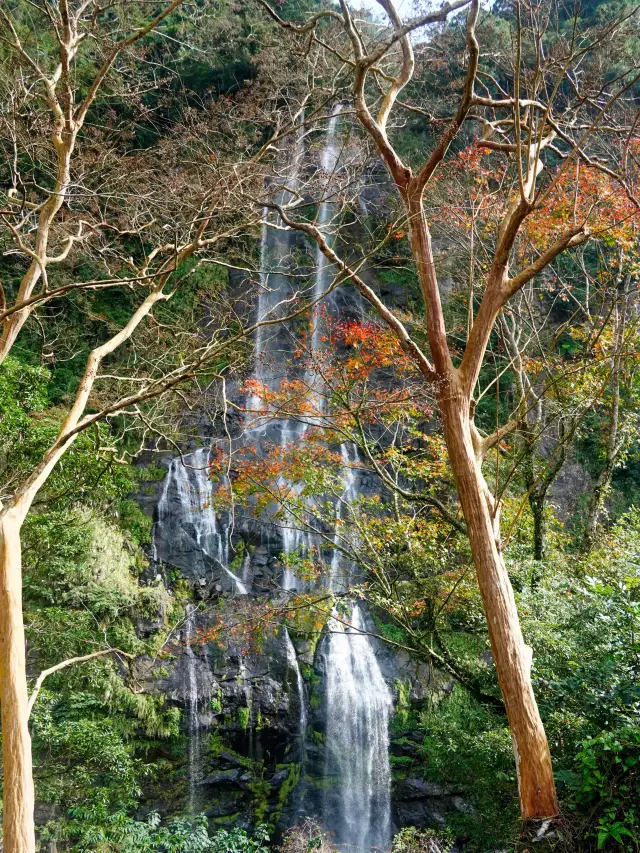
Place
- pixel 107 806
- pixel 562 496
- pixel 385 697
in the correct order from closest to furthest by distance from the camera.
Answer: pixel 107 806 < pixel 385 697 < pixel 562 496

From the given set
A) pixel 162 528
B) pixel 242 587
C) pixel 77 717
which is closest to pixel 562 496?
pixel 242 587

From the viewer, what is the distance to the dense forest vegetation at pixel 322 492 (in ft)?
15.0

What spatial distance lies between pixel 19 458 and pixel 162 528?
434 cm

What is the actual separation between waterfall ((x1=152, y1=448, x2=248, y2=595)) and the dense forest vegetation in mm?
57

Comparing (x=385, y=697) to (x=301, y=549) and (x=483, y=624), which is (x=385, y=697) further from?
(x=483, y=624)

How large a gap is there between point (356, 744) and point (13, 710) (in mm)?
7008

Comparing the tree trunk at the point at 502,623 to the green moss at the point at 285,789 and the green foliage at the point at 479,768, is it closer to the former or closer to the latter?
the green foliage at the point at 479,768

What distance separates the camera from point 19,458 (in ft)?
24.4

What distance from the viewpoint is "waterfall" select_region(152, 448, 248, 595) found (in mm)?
11211

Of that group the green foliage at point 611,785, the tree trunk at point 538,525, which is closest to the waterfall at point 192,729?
the tree trunk at point 538,525

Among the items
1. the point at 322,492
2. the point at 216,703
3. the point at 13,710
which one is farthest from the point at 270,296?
the point at 13,710

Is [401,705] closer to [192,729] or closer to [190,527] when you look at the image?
[192,729]

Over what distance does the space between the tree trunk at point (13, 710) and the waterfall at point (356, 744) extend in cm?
556

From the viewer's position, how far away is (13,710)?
13.0 ft
